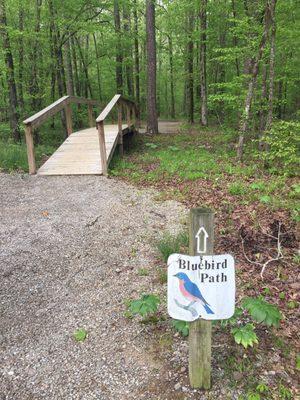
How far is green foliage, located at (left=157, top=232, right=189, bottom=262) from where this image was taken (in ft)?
12.9

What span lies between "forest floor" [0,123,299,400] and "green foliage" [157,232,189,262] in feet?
0.37

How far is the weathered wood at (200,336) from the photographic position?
6.31 ft

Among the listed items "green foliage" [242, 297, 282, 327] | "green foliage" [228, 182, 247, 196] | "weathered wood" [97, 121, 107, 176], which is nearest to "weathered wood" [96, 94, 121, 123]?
"weathered wood" [97, 121, 107, 176]

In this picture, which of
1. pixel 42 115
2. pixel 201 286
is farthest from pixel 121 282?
pixel 42 115

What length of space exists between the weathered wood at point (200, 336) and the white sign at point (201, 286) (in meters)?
0.07

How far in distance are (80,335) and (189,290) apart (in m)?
1.41

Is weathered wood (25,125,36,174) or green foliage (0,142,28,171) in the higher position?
weathered wood (25,125,36,174)

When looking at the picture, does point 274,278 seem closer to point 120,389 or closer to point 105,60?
point 120,389

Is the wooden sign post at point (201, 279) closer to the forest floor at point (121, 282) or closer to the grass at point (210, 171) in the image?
the forest floor at point (121, 282)

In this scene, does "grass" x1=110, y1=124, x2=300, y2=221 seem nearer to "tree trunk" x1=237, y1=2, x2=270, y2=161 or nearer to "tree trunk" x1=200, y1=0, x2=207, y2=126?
"tree trunk" x1=237, y1=2, x2=270, y2=161

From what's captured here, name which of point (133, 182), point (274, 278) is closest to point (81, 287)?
point (274, 278)

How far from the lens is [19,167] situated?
314 inches

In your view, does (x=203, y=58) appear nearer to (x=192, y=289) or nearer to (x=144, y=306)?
(x=144, y=306)

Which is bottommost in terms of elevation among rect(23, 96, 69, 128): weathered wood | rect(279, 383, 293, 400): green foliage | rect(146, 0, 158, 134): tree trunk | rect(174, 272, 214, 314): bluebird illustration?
rect(279, 383, 293, 400): green foliage
